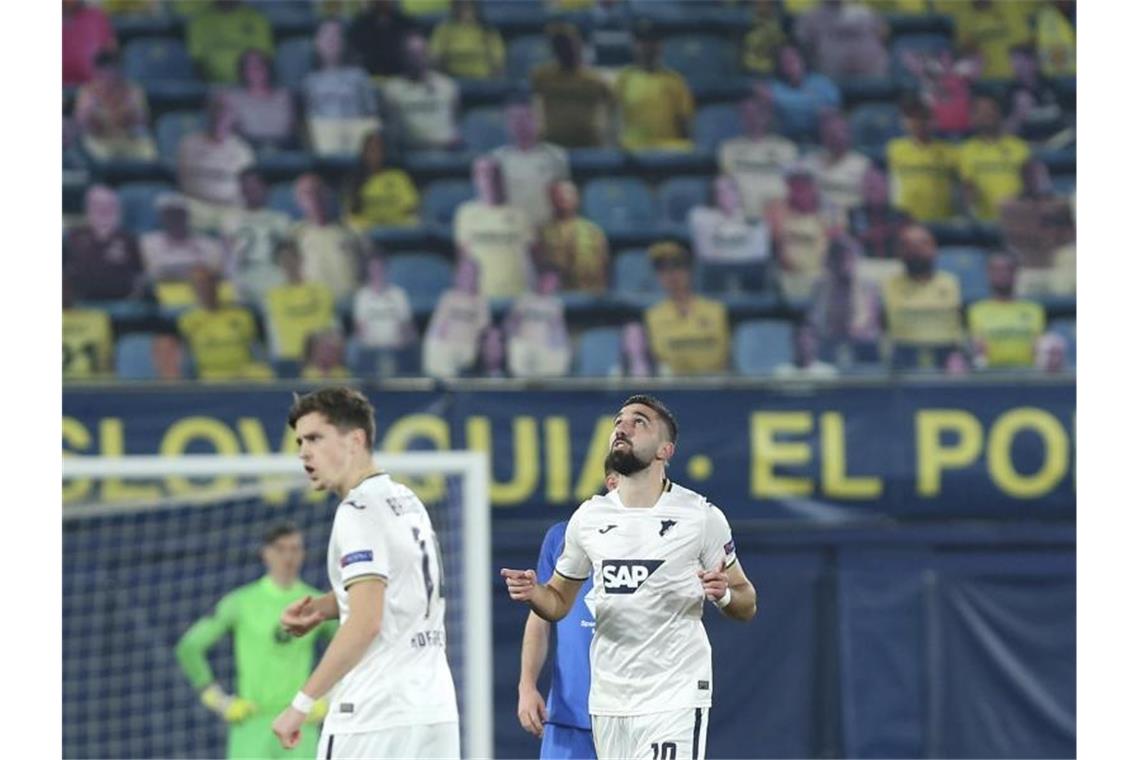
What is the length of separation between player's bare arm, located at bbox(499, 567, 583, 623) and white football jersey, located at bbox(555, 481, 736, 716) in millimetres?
32

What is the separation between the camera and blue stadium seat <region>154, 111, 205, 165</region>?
13.5m

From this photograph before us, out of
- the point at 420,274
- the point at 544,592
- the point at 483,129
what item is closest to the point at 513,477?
the point at 420,274

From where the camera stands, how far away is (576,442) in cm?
1067

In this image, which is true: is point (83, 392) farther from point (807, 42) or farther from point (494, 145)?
point (807, 42)

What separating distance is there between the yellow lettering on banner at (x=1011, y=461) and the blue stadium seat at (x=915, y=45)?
4.11 meters

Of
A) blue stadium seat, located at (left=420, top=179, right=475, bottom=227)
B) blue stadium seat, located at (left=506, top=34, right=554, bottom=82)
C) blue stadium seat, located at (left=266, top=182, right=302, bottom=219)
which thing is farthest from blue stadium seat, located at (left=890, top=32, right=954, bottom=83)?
blue stadium seat, located at (left=266, top=182, right=302, bottom=219)

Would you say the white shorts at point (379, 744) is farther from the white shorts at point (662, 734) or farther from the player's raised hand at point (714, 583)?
the player's raised hand at point (714, 583)

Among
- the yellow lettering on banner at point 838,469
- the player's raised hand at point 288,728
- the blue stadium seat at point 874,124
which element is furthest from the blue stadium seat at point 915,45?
the player's raised hand at point 288,728

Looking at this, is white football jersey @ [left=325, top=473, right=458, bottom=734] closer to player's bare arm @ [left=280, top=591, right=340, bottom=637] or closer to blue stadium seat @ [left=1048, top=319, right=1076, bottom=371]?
player's bare arm @ [left=280, top=591, right=340, bottom=637]

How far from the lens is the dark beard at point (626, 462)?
484 centimetres

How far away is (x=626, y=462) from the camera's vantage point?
16.0 feet

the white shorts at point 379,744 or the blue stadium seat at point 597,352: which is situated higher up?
the blue stadium seat at point 597,352

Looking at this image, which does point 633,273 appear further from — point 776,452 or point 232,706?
point 232,706
